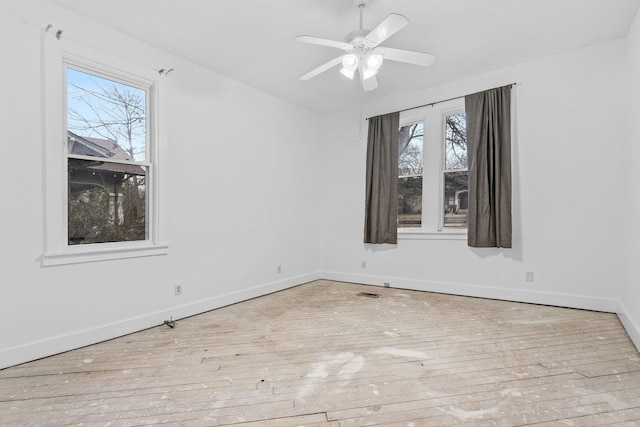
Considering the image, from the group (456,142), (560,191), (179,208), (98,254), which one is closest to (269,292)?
(179,208)

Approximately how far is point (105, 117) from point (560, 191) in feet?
15.5

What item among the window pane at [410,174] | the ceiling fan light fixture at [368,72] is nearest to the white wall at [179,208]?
the window pane at [410,174]

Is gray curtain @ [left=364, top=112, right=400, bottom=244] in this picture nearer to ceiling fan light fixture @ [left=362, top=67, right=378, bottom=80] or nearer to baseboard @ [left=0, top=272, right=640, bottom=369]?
baseboard @ [left=0, top=272, right=640, bottom=369]

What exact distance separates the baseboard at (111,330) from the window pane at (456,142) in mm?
3075

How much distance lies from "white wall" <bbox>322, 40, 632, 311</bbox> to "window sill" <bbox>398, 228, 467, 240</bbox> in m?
0.07

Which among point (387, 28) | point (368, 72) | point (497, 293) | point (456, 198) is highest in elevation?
point (387, 28)

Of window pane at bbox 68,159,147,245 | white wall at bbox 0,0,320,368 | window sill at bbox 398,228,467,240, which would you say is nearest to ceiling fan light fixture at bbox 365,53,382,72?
white wall at bbox 0,0,320,368

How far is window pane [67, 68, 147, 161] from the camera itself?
8.93ft

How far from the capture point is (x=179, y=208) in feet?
11.0

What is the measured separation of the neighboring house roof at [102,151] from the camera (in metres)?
2.71

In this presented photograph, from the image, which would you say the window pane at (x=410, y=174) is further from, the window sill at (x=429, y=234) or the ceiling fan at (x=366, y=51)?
the ceiling fan at (x=366, y=51)

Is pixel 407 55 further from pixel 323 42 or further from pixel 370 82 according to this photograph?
pixel 323 42

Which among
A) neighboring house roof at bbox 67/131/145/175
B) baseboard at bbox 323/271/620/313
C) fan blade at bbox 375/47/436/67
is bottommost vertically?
baseboard at bbox 323/271/620/313

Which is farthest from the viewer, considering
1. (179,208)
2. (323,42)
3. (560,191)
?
(560,191)
